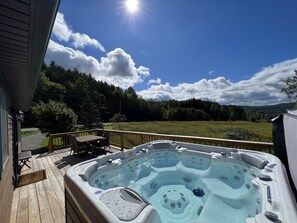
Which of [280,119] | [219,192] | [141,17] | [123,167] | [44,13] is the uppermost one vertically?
[141,17]

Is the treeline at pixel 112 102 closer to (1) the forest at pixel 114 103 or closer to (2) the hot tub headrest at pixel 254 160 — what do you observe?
(1) the forest at pixel 114 103

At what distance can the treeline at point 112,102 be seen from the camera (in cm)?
2547

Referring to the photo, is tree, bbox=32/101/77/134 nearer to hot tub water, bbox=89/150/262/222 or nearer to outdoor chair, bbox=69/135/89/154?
outdoor chair, bbox=69/135/89/154

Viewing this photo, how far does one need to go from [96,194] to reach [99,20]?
485 centimetres

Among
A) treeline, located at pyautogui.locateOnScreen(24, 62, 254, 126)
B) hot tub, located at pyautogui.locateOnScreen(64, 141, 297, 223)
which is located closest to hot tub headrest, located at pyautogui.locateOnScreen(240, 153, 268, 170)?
hot tub, located at pyautogui.locateOnScreen(64, 141, 297, 223)

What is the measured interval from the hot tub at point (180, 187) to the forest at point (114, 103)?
21.2 metres

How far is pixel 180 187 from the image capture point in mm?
2854

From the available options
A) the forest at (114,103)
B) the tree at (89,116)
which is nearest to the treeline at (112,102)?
the forest at (114,103)

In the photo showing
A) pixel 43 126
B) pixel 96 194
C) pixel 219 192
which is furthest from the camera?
pixel 43 126

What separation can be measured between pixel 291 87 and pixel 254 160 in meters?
12.8

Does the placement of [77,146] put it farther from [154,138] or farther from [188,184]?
[188,184]

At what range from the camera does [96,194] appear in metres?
1.62

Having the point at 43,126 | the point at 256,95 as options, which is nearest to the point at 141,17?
the point at 43,126

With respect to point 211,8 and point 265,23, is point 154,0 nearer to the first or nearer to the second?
point 211,8
